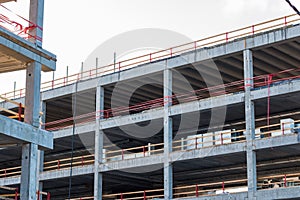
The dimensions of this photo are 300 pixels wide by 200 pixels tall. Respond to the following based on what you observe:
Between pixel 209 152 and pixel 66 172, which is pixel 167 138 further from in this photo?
pixel 66 172

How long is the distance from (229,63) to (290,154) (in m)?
5.95

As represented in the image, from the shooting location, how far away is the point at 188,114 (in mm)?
32875

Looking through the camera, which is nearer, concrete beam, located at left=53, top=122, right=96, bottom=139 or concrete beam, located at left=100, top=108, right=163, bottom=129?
concrete beam, located at left=100, top=108, right=163, bottom=129

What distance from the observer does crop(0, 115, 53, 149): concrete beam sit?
1808 cm

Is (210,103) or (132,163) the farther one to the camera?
(132,163)

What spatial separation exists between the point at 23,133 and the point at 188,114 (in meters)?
15.3

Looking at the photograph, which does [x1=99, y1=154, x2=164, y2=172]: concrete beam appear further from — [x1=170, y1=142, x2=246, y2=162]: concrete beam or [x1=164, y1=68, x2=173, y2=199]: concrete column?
[x1=170, y1=142, x2=246, y2=162]: concrete beam

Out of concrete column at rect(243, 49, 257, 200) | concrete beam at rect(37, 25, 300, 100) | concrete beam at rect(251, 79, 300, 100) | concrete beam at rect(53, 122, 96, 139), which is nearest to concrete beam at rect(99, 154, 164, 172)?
concrete beam at rect(53, 122, 96, 139)

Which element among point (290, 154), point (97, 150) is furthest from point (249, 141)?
point (97, 150)

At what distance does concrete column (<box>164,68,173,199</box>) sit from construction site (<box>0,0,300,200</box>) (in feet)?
0.18

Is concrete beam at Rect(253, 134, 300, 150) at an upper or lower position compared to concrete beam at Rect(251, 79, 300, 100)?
lower

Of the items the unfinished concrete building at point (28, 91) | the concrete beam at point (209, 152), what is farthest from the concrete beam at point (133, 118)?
the unfinished concrete building at point (28, 91)

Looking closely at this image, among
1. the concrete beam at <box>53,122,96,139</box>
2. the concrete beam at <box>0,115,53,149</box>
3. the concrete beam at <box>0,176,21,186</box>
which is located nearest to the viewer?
the concrete beam at <box>0,115,53,149</box>

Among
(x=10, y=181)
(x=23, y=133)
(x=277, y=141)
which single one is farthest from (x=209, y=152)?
(x=10, y=181)
